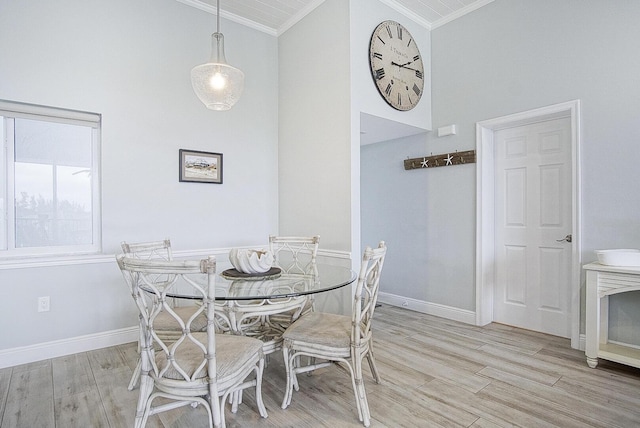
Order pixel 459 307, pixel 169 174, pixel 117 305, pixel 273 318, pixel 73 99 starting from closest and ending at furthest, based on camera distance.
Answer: pixel 273 318, pixel 73 99, pixel 117 305, pixel 169 174, pixel 459 307

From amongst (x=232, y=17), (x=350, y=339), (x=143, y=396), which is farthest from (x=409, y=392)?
(x=232, y=17)

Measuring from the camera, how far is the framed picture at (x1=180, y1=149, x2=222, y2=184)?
136 inches

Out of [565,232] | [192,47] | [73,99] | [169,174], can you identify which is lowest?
[565,232]

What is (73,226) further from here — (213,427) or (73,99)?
(213,427)

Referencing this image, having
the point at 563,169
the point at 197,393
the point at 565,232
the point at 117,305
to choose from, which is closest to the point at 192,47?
the point at 117,305

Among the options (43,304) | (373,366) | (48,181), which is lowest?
(373,366)

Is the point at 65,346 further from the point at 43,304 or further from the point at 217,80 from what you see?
the point at 217,80

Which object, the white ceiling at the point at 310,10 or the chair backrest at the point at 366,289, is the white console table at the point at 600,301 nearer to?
the chair backrest at the point at 366,289

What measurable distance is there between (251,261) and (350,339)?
76 cm

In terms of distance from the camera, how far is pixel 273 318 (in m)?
2.65

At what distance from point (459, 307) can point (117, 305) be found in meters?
3.28

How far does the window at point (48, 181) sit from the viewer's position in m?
2.75

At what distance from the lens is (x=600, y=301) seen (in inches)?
104

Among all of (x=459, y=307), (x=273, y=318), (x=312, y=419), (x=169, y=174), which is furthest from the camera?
(x=459, y=307)
